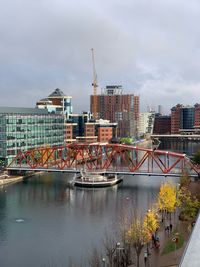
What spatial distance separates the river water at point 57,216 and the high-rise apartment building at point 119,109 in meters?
45.0

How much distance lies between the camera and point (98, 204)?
69.8ft

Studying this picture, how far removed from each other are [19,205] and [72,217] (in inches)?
139

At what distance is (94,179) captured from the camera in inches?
1046

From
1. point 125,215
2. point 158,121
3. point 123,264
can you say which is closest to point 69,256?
point 123,264

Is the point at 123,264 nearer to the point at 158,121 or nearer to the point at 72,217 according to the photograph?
the point at 72,217

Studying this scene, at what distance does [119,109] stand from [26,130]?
43.2 m

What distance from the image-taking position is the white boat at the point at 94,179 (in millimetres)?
26281

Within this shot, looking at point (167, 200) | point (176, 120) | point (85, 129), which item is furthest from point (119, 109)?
point (167, 200)

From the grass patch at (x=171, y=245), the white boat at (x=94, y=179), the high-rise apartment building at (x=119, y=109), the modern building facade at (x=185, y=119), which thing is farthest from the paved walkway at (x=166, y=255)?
the modern building facade at (x=185, y=119)

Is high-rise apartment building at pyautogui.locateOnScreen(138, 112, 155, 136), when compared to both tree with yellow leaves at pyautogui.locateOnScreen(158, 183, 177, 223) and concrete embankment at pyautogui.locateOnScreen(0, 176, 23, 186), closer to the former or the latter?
concrete embankment at pyautogui.locateOnScreen(0, 176, 23, 186)

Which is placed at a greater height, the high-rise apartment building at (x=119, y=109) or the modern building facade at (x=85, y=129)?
the high-rise apartment building at (x=119, y=109)

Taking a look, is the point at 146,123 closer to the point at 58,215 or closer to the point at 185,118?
the point at 185,118

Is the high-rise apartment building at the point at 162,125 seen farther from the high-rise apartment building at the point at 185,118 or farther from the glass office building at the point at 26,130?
the glass office building at the point at 26,130

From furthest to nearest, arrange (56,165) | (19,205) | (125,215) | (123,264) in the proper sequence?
1. (56,165)
2. (19,205)
3. (125,215)
4. (123,264)
